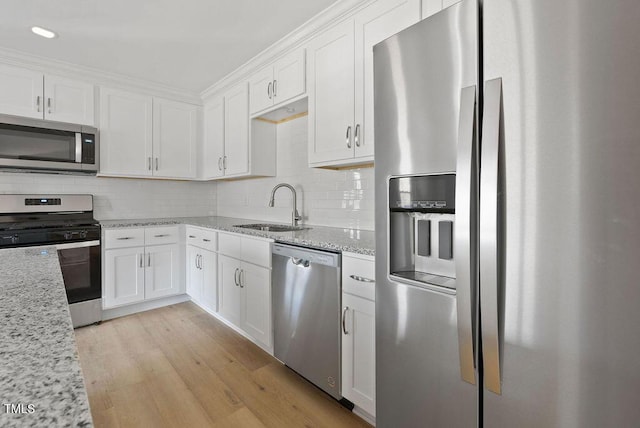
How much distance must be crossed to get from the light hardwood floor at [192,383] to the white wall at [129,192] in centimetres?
128

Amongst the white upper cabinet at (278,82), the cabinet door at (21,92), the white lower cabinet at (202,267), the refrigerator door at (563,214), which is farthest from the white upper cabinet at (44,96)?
the refrigerator door at (563,214)

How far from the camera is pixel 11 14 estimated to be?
2.11 metres

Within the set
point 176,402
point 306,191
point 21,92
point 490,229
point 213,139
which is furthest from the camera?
point 213,139

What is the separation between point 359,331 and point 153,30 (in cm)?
245

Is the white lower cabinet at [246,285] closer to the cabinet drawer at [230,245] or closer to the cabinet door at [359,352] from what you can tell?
the cabinet drawer at [230,245]

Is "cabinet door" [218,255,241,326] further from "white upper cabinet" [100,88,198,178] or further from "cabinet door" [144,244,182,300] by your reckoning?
"white upper cabinet" [100,88,198,178]

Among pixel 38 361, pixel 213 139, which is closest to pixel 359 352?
pixel 38 361

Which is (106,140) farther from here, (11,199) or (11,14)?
(11,14)

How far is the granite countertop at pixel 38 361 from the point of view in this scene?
1.04 ft

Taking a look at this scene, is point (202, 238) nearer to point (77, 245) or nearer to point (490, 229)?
point (77, 245)

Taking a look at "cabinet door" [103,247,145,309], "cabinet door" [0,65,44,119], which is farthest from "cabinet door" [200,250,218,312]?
"cabinet door" [0,65,44,119]

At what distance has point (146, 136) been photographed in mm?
3342

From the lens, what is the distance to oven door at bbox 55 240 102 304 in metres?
2.75

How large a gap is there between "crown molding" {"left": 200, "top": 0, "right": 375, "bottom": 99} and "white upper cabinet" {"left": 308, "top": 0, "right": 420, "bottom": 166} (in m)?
0.05
